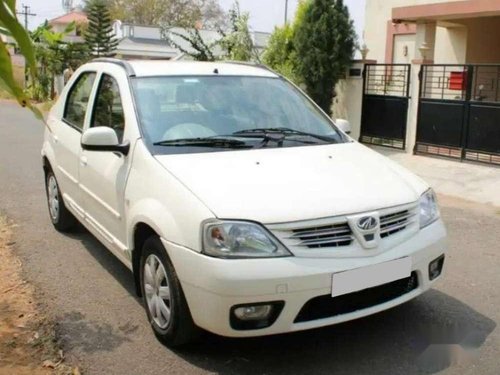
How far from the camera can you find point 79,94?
571cm

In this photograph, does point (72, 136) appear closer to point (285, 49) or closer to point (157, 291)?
point (157, 291)

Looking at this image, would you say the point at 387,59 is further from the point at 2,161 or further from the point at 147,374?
the point at 147,374

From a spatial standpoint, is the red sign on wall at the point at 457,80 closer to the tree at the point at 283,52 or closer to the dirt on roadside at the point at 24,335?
the tree at the point at 283,52

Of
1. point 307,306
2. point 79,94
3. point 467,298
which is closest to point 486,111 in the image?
point 467,298

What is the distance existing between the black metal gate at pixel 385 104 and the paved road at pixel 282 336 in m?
5.97

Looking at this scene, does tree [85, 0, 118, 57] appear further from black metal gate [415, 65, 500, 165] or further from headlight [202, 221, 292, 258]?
headlight [202, 221, 292, 258]

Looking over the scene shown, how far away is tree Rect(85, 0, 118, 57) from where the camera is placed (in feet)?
106

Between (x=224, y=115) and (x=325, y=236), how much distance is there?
154 cm

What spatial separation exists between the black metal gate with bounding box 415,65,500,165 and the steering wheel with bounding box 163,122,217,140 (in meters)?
7.05

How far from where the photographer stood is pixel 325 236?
3.34 m

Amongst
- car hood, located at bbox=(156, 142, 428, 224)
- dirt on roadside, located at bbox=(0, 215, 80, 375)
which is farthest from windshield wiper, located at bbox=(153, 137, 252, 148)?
dirt on roadside, located at bbox=(0, 215, 80, 375)

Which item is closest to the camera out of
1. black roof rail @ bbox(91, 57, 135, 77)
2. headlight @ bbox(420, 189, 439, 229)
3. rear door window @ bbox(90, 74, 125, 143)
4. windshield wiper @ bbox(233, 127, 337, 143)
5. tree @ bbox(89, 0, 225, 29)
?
headlight @ bbox(420, 189, 439, 229)

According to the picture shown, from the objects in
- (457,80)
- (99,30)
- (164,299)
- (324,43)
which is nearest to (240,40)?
(324,43)

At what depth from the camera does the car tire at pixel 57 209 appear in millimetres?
6168
